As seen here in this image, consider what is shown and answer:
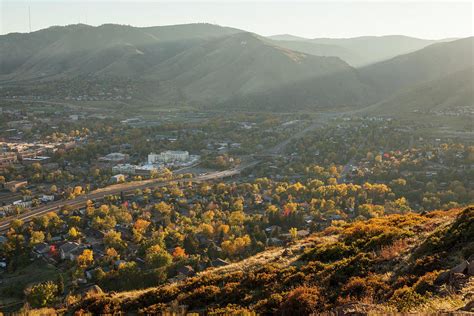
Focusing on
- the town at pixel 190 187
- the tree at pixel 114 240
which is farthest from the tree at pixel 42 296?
the tree at pixel 114 240

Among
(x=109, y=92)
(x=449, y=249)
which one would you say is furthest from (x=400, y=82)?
(x=449, y=249)

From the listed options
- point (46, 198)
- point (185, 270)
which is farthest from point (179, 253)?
point (46, 198)

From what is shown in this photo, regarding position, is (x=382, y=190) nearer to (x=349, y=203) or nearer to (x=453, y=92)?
(x=349, y=203)

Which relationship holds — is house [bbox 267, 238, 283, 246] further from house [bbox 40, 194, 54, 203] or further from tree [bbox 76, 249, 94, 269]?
house [bbox 40, 194, 54, 203]

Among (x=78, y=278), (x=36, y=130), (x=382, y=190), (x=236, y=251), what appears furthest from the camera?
(x=36, y=130)

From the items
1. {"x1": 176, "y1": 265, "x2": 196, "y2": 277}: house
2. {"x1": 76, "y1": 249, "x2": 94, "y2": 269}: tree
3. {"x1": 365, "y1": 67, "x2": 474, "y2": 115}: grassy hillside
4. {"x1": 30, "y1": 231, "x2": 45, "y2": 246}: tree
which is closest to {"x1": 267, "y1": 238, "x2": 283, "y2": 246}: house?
{"x1": 176, "y1": 265, "x2": 196, "y2": 277}: house

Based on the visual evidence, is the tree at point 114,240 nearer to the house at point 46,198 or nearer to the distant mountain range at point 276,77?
the house at point 46,198

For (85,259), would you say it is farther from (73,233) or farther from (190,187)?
(190,187)
